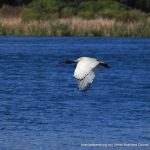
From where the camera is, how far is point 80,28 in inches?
1652

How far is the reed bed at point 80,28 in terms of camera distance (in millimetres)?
41188

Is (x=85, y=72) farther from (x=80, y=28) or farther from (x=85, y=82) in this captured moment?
(x=80, y=28)

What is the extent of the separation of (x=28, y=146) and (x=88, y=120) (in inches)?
119

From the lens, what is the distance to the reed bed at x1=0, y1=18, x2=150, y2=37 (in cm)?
4119

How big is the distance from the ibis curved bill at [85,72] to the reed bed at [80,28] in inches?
1035

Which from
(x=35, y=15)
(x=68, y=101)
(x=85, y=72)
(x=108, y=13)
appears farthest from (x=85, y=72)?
(x=108, y=13)

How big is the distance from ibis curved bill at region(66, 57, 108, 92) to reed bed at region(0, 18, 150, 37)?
26278 millimetres

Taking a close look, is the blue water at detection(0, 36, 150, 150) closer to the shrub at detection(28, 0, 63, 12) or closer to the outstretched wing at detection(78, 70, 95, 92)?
the outstretched wing at detection(78, 70, 95, 92)

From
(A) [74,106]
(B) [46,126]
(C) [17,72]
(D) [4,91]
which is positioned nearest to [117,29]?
(C) [17,72]

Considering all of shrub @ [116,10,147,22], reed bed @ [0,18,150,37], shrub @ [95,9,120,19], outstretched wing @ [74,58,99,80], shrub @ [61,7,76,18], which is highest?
outstretched wing @ [74,58,99,80]

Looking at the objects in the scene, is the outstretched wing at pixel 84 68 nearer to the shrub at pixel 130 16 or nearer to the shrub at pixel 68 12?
the shrub at pixel 130 16

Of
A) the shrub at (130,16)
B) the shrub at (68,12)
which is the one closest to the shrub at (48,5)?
the shrub at (68,12)

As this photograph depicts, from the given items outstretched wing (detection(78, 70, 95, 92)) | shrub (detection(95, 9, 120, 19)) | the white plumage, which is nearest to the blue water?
the white plumage

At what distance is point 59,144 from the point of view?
15.9m
